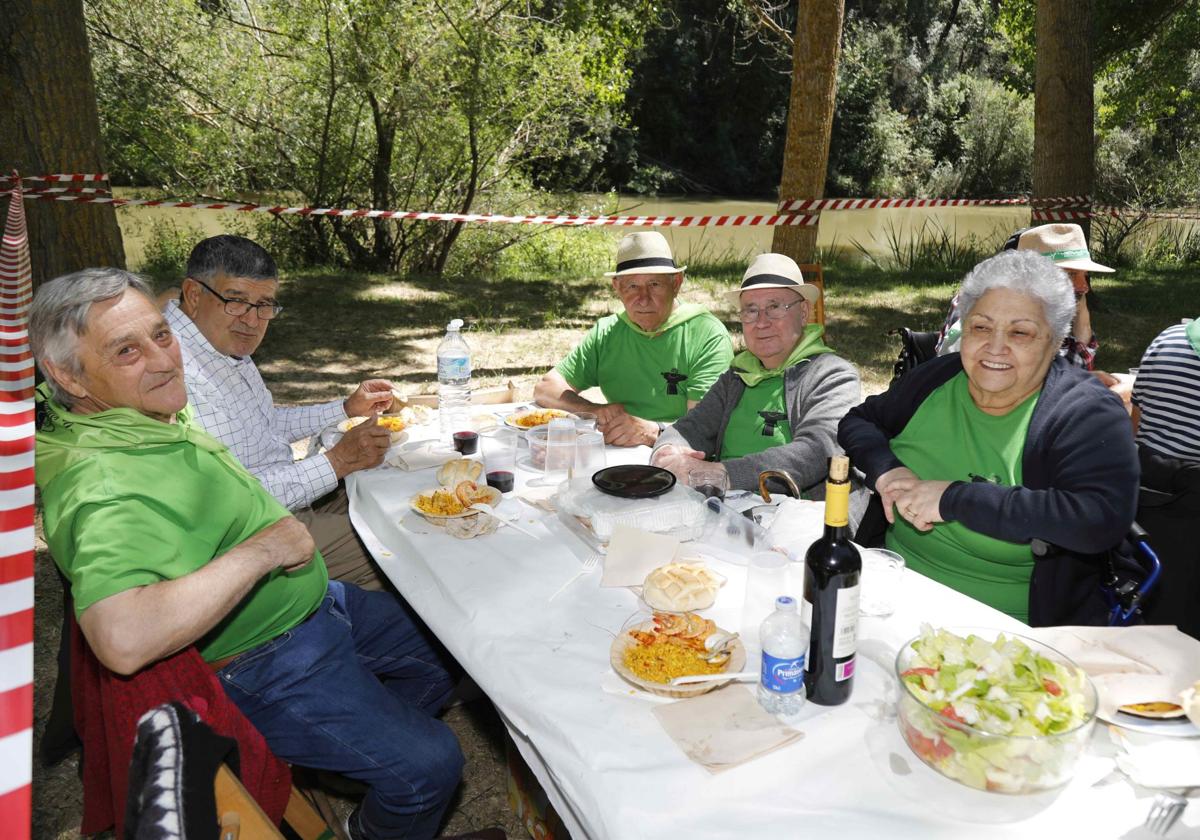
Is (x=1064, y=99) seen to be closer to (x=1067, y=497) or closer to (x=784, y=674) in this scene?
(x=1067, y=497)

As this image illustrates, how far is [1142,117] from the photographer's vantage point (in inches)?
586

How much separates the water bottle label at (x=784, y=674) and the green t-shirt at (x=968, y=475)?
1.05 metres

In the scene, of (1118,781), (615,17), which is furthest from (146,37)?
(1118,781)

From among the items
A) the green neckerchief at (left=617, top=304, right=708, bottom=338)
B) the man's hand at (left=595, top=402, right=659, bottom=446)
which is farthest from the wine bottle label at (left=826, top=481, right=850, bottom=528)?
the green neckerchief at (left=617, top=304, right=708, bottom=338)

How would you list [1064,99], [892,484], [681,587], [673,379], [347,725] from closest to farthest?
[681,587] → [347,725] → [892,484] → [673,379] → [1064,99]

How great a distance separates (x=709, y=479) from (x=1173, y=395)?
1734mm

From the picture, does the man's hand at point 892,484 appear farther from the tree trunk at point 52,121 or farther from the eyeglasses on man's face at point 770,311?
the tree trunk at point 52,121

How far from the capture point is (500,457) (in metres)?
2.58

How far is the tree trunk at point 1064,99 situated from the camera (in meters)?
7.93

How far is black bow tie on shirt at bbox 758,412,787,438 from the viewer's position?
9.58 ft

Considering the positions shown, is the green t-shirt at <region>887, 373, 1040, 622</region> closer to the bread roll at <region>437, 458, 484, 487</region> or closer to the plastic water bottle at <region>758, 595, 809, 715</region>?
the plastic water bottle at <region>758, 595, 809, 715</region>

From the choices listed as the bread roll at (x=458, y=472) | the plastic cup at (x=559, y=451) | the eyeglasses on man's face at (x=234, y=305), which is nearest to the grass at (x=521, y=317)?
the eyeglasses on man's face at (x=234, y=305)

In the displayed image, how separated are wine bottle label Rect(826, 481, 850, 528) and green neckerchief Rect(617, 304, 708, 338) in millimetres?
2428

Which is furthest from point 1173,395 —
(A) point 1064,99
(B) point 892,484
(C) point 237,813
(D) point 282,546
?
(A) point 1064,99
